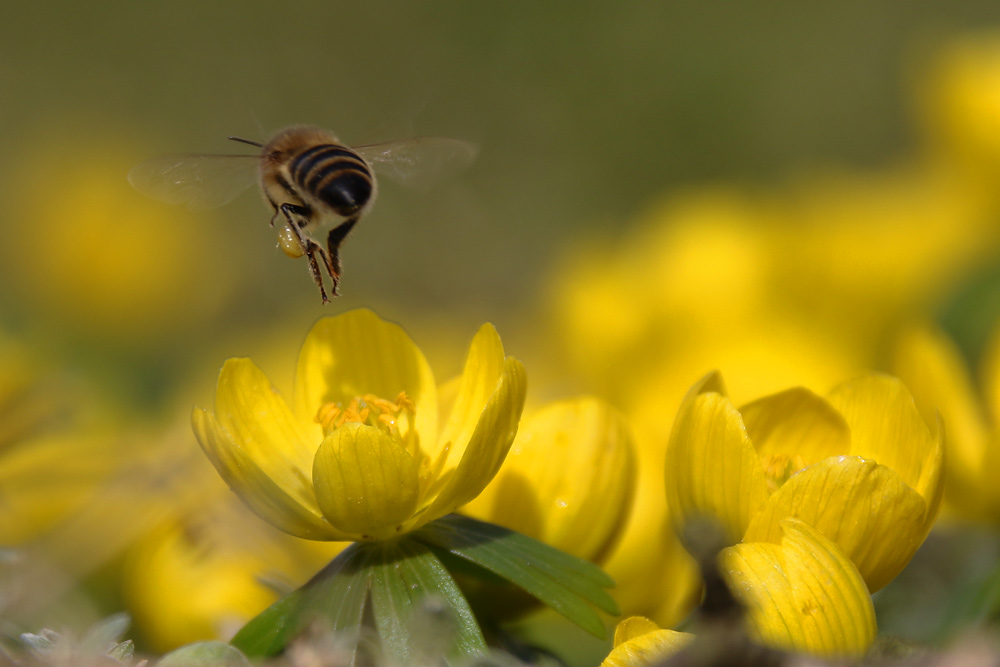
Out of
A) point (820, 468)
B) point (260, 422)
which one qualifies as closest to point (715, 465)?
point (820, 468)

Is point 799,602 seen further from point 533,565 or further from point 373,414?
point 373,414

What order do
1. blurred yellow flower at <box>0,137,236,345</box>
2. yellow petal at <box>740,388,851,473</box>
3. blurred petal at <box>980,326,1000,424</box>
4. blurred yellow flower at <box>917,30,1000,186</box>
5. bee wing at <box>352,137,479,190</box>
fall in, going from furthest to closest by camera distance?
1. blurred yellow flower at <box>0,137,236,345</box>
2. blurred yellow flower at <box>917,30,1000,186</box>
3. bee wing at <box>352,137,479,190</box>
4. blurred petal at <box>980,326,1000,424</box>
5. yellow petal at <box>740,388,851,473</box>

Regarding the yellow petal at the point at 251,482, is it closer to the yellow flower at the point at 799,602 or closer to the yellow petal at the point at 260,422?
the yellow petal at the point at 260,422

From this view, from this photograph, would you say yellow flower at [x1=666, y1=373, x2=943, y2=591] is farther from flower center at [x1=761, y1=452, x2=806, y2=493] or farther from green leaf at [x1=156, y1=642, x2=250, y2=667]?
green leaf at [x1=156, y1=642, x2=250, y2=667]

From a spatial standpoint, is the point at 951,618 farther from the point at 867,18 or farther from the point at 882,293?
the point at 867,18

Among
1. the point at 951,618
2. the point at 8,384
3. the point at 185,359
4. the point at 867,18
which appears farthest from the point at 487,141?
the point at 951,618

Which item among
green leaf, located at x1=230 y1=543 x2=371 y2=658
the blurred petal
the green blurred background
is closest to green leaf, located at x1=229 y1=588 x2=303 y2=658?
green leaf, located at x1=230 y1=543 x2=371 y2=658
